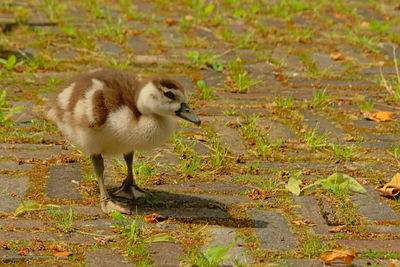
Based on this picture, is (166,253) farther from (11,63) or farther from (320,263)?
(11,63)

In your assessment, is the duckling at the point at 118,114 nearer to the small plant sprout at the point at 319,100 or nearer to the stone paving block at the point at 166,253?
the stone paving block at the point at 166,253

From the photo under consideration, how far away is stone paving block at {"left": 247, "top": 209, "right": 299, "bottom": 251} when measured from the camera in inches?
156

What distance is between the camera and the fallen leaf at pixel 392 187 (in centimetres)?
463

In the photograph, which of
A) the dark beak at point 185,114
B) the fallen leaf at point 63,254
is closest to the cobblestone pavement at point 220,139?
the fallen leaf at point 63,254

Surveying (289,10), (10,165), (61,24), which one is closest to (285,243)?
(10,165)

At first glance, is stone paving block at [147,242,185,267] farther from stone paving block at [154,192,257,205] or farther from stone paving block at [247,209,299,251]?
stone paving block at [154,192,257,205]

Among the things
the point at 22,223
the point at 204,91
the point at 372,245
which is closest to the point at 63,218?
the point at 22,223

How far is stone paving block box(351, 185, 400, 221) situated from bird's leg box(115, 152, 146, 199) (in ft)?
4.89

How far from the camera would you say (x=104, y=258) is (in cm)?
371

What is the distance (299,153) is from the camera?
5527 millimetres

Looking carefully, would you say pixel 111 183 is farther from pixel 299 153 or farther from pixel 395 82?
pixel 395 82

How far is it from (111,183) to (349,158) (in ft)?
6.34

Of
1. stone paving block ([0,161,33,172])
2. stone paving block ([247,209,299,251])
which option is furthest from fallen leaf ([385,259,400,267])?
stone paving block ([0,161,33,172])

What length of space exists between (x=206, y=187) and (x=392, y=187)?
1312 millimetres
